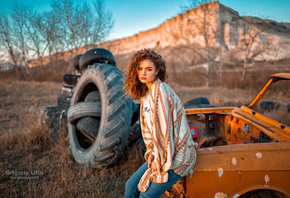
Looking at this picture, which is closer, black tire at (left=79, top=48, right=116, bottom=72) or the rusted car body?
the rusted car body

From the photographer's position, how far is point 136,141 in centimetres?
333

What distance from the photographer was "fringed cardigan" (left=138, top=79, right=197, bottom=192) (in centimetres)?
122

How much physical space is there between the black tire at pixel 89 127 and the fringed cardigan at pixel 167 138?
1.82m

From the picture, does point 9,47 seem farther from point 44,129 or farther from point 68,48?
point 44,129

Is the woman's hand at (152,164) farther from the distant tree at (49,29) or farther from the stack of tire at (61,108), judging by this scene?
the distant tree at (49,29)

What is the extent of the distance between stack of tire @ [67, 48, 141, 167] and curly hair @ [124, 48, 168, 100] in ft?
2.05

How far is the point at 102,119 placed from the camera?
264 centimetres

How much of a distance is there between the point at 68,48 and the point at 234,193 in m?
24.4

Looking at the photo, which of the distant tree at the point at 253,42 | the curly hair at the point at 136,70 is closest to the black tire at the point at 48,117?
the curly hair at the point at 136,70

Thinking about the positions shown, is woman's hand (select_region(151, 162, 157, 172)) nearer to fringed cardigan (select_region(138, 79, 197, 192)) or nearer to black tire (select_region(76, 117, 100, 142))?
fringed cardigan (select_region(138, 79, 197, 192))

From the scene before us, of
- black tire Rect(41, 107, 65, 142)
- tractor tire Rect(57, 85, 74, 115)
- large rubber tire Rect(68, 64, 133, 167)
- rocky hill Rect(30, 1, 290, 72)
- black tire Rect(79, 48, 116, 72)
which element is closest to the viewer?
large rubber tire Rect(68, 64, 133, 167)

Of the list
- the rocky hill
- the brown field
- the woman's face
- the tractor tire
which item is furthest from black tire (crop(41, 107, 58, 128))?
the rocky hill

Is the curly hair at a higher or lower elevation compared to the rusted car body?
higher

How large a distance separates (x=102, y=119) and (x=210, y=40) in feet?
72.7
